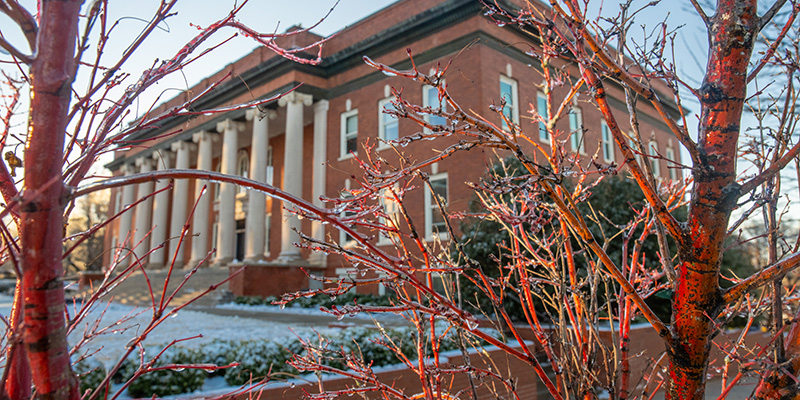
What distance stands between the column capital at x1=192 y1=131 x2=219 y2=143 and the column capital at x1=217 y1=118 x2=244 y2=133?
1.44m

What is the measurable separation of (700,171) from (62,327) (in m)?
2.27

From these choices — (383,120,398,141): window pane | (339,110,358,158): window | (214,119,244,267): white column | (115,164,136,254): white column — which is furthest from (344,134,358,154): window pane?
(115,164,136,254): white column

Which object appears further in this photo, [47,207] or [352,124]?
[352,124]

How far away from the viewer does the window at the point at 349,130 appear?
20.9 meters

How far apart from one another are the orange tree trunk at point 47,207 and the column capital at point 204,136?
82.6 ft

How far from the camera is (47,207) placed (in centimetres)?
113

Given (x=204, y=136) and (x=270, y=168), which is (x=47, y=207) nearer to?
(x=204, y=136)

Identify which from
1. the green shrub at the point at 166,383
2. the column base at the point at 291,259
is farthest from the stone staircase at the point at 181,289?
the green shrub at the point at 166,383

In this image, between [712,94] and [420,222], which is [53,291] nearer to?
[712,94]

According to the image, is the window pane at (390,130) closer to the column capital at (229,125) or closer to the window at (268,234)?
the column capital at (229,125)

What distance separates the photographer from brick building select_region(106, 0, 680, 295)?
56.8 ft

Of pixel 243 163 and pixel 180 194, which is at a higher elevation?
pixel 243 163

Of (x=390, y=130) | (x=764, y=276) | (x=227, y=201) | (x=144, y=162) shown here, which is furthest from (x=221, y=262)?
(x=764, y=276)

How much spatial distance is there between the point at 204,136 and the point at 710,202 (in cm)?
2514
